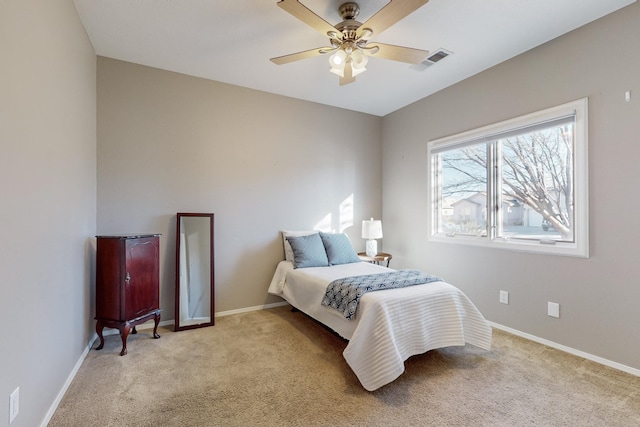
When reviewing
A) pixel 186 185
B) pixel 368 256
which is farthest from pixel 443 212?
pixel 186 185

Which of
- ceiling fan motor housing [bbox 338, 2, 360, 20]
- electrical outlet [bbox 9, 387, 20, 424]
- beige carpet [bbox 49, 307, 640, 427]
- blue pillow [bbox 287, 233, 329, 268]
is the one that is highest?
ceiling fan motor housing [bbox 338, 2, 360, 20]

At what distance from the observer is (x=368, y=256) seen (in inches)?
163

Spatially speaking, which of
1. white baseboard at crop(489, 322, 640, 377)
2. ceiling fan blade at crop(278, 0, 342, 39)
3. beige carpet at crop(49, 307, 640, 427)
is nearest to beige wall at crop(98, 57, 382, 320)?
beige carpet at crop(49, 307, 640, 427)

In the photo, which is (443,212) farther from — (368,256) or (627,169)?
(627,169)

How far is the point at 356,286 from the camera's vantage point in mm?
2426

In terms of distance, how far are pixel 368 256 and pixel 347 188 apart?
105 centimetres

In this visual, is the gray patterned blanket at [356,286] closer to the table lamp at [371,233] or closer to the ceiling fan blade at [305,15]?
the table lamp at [371,233]

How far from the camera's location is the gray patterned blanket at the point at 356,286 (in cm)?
232

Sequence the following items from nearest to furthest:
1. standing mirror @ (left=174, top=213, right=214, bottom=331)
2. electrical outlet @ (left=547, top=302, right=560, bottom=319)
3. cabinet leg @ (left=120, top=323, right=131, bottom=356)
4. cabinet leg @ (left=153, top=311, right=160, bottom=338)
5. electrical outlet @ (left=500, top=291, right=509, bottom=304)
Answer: cabinet leg @ (left=120, top=323, right=131, bottom=356), electrical outlet @ (left=547, top=302, right=560, bottom=319), cabinet leg @ (left=153, top=311, right=160, bottom=338), electrical outlet @ (left=500, top=291, right=509, bottom=304), standing mirror @ (left=174, top=213, right=214, bottom=331)

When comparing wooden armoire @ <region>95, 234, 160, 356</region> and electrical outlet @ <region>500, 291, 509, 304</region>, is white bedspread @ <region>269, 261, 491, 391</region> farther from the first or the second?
wooden armoire @ <region>95, 234, 160, 356</region>

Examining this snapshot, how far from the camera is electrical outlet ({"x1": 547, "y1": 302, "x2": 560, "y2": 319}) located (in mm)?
2650

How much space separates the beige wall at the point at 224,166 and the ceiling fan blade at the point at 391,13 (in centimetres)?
198

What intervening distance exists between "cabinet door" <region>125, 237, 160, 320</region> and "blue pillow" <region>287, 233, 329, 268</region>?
1425 mm

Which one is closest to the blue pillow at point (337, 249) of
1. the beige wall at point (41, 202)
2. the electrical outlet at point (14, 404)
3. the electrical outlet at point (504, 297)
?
the electrical outlet at point (504, 297)
